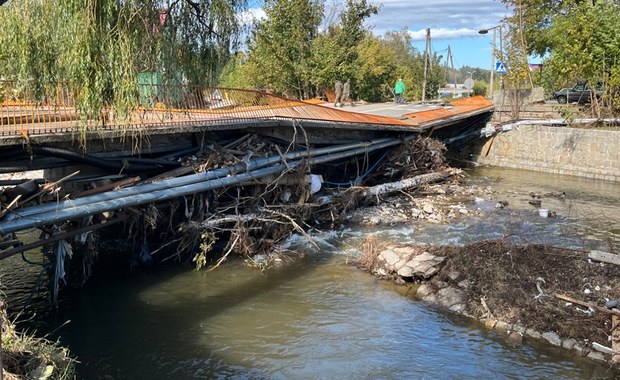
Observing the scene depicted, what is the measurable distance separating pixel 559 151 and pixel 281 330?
60.6 feet

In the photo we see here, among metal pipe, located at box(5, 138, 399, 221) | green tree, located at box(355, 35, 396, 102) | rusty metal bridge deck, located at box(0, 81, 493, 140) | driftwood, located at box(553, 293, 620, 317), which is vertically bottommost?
driftwood, located at box(553, 293, 620, 317)

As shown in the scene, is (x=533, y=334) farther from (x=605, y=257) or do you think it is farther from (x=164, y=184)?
(x=164, y=184)

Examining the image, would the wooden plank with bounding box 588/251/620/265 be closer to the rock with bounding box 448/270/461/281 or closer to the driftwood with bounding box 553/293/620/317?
the driftwood with bounding box 553/293/620/317

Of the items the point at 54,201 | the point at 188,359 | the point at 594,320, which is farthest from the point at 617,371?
the point at 54,201

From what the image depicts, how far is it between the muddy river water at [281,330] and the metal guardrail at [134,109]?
3.11 m

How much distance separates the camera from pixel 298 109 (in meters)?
15.1

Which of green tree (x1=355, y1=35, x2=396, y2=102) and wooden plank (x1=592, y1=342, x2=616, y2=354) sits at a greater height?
green tree (x1=355, y1=35, x2=396, y2=102)

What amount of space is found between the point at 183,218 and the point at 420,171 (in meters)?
10.1

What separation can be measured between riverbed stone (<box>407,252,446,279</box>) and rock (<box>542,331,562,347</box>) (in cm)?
252

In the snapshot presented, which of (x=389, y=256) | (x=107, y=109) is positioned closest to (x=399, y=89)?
(x=389, y=256)

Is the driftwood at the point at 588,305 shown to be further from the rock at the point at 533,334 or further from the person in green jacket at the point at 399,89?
the person in green jacket at the point at 399,89

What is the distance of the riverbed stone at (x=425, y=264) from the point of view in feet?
34.7

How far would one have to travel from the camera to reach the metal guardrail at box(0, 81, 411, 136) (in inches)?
299

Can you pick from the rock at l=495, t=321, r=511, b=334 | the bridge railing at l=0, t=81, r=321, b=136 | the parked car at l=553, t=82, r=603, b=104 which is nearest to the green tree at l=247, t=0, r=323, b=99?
the parked car at l=553, t=82, r=603, b=104
